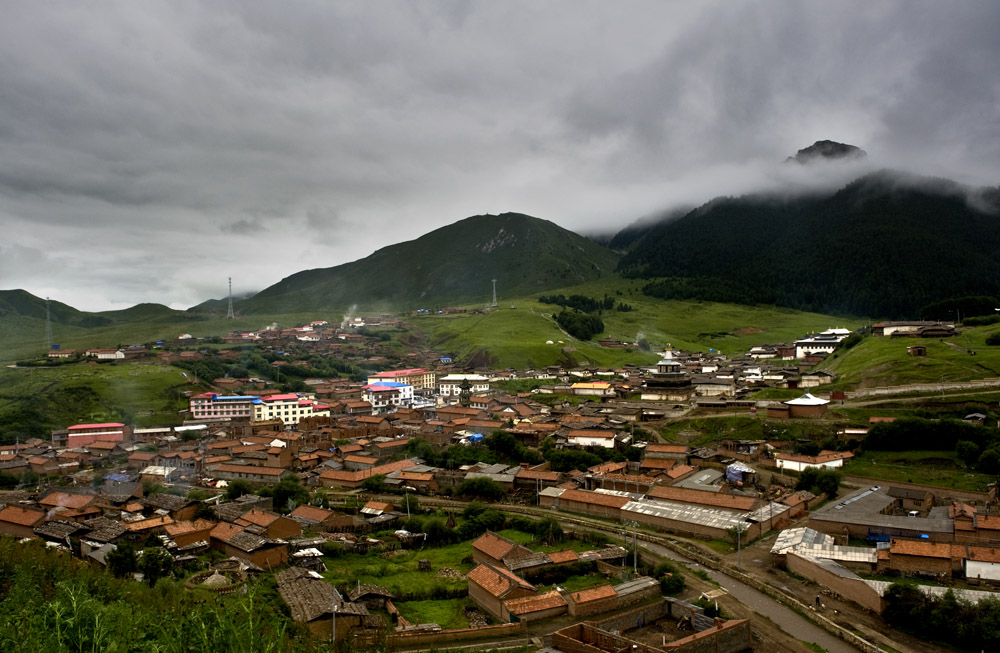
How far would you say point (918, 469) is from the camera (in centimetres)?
3803

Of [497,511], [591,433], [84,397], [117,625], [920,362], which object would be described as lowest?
[497,511]

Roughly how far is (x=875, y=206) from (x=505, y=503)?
15809cm

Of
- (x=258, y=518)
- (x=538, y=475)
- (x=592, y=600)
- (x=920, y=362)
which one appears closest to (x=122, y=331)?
(x=258, y=518)

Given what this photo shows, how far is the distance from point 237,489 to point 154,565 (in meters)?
15.0

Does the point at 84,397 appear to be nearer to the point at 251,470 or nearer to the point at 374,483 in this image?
the point at 251,470

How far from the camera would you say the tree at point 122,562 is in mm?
24328

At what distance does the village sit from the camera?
23.5 metres

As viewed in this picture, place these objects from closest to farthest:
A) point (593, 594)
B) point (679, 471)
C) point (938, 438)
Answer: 1. point (593, 594)
2. point (938, 438)
3. point (679, 471)

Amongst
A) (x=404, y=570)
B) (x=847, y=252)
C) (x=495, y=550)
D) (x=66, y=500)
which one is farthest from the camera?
(x=847, y=252)

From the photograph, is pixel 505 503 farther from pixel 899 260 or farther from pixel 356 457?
pixel 899 260

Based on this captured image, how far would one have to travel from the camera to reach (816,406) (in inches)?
1860

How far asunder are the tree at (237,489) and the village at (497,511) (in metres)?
0.12

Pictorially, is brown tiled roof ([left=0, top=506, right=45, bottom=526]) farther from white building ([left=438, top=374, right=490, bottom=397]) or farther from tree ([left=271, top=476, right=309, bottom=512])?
white building ([left=438, top=374, right=490, bottom=397])

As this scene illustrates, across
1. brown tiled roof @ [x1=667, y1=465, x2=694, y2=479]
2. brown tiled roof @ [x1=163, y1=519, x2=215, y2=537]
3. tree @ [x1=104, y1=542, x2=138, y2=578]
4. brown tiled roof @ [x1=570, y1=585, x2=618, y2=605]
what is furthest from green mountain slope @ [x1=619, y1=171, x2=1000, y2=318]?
tree @ [x1=104, y1=542, x2=138, y2=578]
